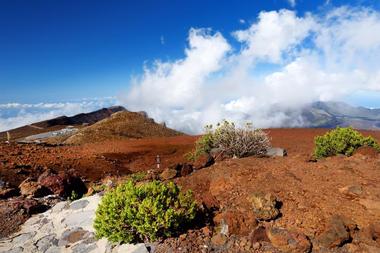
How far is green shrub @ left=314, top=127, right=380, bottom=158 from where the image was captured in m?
13.9

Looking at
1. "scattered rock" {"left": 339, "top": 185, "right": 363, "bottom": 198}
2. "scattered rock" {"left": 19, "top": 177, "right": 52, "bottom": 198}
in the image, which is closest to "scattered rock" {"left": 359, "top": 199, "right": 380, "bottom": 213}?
"scattered rock" {"left": 339, "top": 185, "right": 363, "bottom": 198}

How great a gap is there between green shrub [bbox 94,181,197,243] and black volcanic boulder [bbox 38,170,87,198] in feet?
17.8

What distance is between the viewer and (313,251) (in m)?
6.50

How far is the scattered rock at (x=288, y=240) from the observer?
21.2 ft

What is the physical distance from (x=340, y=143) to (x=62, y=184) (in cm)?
1018

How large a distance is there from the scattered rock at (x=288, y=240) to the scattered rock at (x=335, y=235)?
1.03ft

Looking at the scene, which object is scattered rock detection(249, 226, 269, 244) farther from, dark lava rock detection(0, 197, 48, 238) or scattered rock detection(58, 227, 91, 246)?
dark lava rock detection(0, 197, 48, 238)

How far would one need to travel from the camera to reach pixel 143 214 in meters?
7.01

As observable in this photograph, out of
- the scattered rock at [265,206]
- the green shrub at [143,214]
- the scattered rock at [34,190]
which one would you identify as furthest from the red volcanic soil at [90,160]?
the scattered rock at [265,206]

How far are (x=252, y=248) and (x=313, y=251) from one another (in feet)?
3.48

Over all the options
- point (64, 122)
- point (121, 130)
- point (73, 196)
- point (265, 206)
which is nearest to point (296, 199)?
point (265, 206)

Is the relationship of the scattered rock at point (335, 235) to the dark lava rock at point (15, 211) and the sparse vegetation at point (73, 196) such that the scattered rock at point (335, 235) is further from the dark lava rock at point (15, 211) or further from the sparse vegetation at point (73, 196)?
A: the sparse vegetation at point (73, 196)

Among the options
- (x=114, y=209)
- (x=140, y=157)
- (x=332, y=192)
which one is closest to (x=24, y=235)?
(x=114, y=209)

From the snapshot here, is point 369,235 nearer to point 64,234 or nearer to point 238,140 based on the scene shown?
point 64,234
